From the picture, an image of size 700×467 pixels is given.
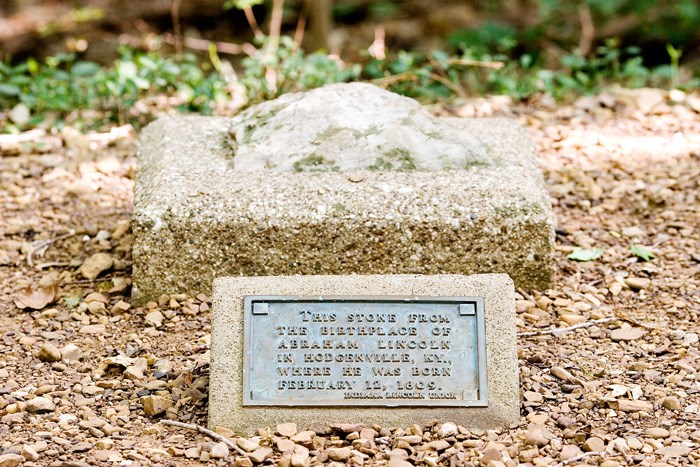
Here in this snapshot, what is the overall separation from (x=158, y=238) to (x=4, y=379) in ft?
2.47

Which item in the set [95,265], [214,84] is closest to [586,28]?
[214,84]

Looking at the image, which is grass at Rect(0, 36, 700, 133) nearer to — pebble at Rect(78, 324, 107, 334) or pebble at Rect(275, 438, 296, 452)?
pebble at Rect(78, 324, 107, 334)

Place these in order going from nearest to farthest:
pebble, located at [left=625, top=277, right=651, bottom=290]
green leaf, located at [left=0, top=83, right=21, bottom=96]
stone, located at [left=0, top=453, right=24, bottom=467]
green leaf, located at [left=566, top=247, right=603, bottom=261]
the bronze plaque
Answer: stone, located at [left=0, top=453, right=24, bottom=467]
the bronze plaque
pebble, located at [left=625, top=277, right=651, bottom=290]
green leaf, located at [left=566, top=247, right=603, bottom=261]
green leaf, located at [left=0, top=83, right=21, bottom=96]

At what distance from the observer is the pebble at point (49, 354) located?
342 centimetres

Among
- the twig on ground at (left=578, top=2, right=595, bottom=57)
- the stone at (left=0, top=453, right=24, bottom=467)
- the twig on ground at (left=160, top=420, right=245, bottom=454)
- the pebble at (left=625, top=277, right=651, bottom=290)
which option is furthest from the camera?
the twig on ground at (left=578, top=2, right=595, bottom=57)

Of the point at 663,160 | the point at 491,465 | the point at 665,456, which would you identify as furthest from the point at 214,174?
the point at 663,160

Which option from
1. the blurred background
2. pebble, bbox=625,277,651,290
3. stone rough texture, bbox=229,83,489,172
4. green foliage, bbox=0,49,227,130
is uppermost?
the blurred background

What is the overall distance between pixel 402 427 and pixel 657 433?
77 centimetres

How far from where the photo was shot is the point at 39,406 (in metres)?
3.07

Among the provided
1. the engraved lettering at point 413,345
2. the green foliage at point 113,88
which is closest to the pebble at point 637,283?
the engraved lettering at point 413,345

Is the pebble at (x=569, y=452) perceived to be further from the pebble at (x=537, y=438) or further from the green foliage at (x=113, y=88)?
the green foliage at (x=113, y=88)

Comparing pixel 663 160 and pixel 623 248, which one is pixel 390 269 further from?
pixel 663 160

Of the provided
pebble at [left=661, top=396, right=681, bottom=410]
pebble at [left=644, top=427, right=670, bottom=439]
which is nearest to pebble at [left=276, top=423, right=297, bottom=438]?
pebble at [left=644, top=427, right=670, bottom=439]

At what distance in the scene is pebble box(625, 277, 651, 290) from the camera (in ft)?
13.0
